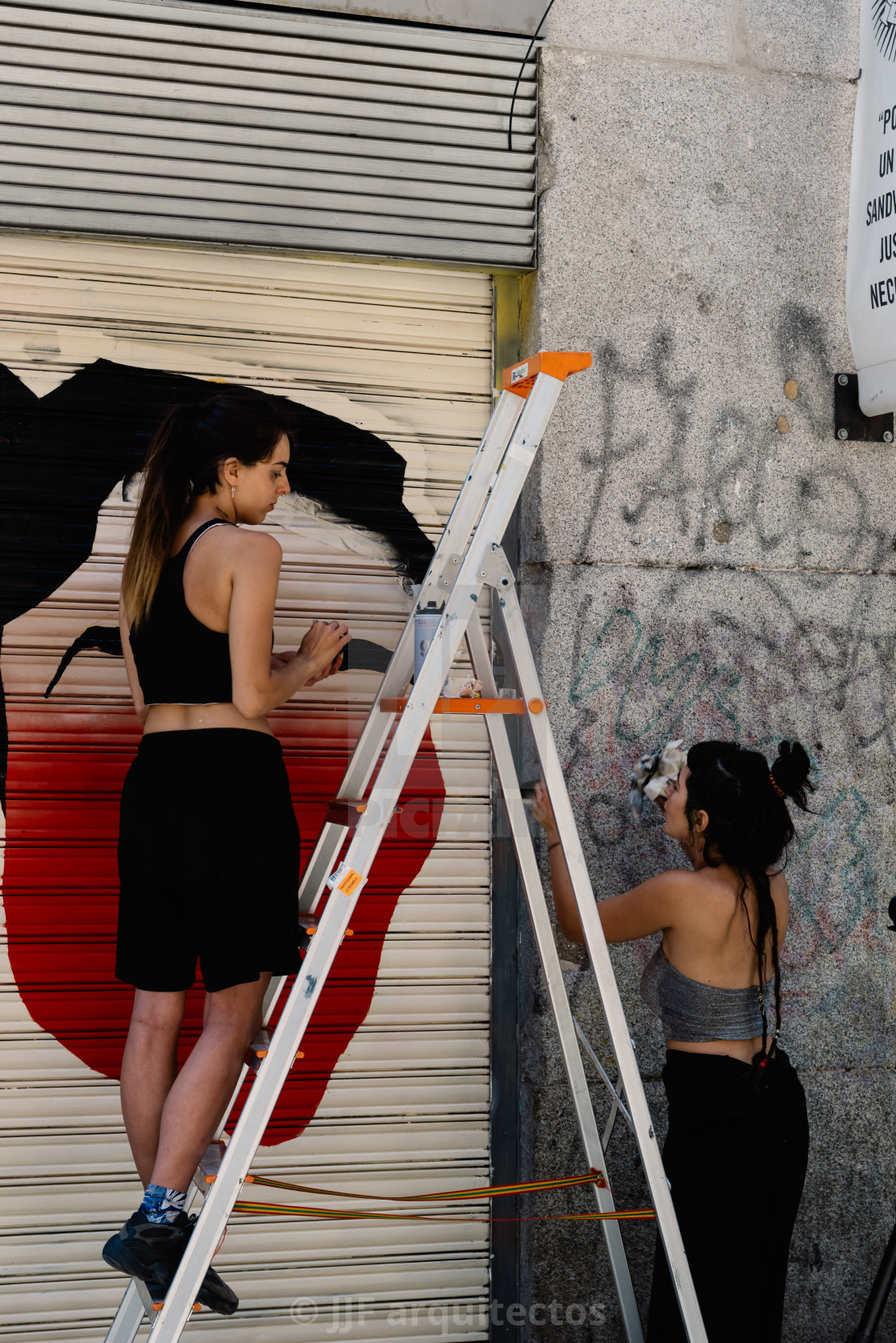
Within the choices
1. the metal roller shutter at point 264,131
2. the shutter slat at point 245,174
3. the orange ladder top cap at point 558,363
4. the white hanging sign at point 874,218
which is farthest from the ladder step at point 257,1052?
the white hanging sign at point 874,218

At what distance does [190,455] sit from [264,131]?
121 cm

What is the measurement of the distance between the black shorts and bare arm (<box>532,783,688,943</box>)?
24.4 inches

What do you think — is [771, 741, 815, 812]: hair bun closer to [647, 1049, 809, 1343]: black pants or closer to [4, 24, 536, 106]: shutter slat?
[647, 1049, 809, 1343]: black pants

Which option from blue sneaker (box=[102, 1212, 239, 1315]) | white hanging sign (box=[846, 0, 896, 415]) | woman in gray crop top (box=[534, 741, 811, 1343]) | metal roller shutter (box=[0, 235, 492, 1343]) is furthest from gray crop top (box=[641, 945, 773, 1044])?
white hanging sign (box=[846, 0, 896, 415])

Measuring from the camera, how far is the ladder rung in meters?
2.41

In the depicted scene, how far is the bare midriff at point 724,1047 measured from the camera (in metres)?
2.70

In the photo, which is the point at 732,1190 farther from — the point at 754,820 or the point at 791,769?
the point at 791,769

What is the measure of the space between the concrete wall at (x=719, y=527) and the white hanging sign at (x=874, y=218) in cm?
10

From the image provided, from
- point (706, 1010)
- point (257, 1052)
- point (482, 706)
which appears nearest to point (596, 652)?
point (482, 706)

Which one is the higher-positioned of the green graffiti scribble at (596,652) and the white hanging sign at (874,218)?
the white hanging sign at (874,218)

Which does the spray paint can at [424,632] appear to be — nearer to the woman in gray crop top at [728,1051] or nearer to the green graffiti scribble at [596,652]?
the woman in gray crop top at [728,1051]

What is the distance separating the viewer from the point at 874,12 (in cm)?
341

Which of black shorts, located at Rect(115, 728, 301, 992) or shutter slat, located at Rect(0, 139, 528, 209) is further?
shutter slat, located at Rect(0, 139, 528, 209)

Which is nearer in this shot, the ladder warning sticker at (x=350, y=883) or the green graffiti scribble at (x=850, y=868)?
the ladder warning sticker at (x=350, y=883)
